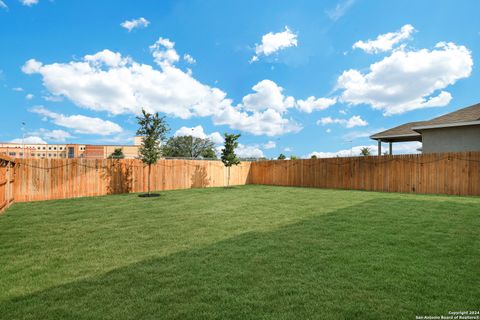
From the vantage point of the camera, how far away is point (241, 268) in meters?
2.81

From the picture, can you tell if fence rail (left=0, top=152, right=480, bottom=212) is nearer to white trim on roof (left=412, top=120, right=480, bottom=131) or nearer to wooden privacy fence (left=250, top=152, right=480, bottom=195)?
wooden privacy fence (left=250, top=152, right=480, bottom=195)

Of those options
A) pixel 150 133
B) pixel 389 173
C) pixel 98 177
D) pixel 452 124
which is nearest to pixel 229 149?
pixel 150 133

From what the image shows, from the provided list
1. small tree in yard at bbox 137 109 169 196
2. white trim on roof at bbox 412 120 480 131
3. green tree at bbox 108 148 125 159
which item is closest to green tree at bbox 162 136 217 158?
green tree at bbox 108 148 125 159

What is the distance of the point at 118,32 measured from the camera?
32.8 feet

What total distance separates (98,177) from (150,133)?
286 centimetres

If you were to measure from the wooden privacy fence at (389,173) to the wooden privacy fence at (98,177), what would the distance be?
5059 millimetres

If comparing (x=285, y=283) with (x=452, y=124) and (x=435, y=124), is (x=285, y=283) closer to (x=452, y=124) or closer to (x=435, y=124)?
(x=452, y=124)

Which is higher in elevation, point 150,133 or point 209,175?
point 150,133

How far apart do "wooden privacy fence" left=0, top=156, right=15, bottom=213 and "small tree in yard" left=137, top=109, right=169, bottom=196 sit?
4.19m

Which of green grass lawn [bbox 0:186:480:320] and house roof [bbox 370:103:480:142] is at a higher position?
house roof [bbox 370:103:480:142]

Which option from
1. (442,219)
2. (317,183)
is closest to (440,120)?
(317,183)

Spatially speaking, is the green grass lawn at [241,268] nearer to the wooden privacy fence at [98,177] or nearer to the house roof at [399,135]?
the wooden privacy fence at [98,177]

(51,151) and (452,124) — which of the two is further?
(51,151)

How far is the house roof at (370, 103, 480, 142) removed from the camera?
38.0ft
